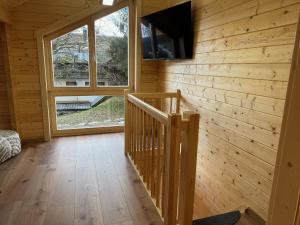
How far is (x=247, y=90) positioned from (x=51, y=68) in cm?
320

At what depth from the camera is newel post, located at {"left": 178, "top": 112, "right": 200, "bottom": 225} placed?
152cm

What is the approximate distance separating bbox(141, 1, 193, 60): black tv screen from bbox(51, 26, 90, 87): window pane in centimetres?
115

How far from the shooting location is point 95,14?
3.76 metres

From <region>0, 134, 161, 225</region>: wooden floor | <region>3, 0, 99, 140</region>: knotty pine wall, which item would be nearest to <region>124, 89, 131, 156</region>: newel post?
<region>0, 134, 161, 225</region>: wooden floor

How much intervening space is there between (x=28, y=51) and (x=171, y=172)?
310 cm

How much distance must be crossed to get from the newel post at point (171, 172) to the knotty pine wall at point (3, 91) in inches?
123

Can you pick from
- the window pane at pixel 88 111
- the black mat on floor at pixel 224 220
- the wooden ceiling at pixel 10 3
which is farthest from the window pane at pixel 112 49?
the black mat on floor at pixel 224 220

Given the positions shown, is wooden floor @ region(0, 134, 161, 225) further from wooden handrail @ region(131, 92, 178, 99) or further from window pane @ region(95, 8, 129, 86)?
window pane @ region(95, 8, 129, 86)

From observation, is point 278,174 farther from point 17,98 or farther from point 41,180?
point 17,98

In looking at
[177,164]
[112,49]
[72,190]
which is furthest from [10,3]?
[177,164]

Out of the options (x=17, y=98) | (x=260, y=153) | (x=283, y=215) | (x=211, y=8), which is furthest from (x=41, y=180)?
(x=211, y=8)

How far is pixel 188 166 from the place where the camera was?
1.55 meters

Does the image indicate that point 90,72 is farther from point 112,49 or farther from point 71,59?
point 112,49

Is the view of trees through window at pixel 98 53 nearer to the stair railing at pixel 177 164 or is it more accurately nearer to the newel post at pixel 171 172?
the stair railing at pixel 177 164
